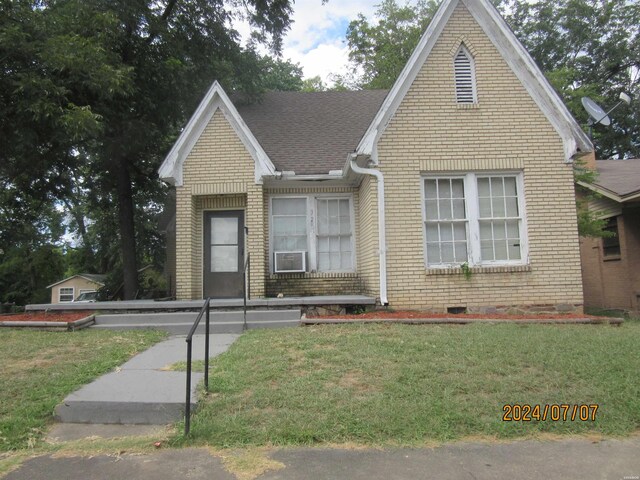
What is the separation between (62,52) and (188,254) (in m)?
5.08

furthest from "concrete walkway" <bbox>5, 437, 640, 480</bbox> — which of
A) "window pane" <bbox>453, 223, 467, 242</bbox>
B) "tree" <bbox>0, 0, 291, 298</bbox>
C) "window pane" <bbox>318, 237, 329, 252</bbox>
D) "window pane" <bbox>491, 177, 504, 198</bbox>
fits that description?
"tree" <bbox>0, 0, 291, 298</bbox>

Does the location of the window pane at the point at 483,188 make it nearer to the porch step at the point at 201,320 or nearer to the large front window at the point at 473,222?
the large front window at the point at 473,222

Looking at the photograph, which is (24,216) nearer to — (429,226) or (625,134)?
(429,226)

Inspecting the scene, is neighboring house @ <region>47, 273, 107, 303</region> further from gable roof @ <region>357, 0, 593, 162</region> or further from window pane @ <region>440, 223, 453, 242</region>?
window pane @ <region>440, 223, 453, 242</region>

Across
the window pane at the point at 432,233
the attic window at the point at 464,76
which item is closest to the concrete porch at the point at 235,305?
the window pane at the point at 432,233

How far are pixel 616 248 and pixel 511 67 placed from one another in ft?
27.3

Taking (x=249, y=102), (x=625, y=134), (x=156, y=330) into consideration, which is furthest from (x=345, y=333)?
(x=625, y=134)

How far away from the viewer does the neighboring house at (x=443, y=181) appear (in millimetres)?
9055

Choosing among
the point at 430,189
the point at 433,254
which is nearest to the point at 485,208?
the point at 430,189

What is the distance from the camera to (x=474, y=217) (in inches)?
363

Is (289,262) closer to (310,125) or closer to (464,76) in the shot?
(310,125)

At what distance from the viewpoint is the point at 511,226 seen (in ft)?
30.6

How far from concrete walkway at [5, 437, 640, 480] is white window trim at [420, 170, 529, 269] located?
567 cm

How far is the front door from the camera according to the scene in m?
10.6
